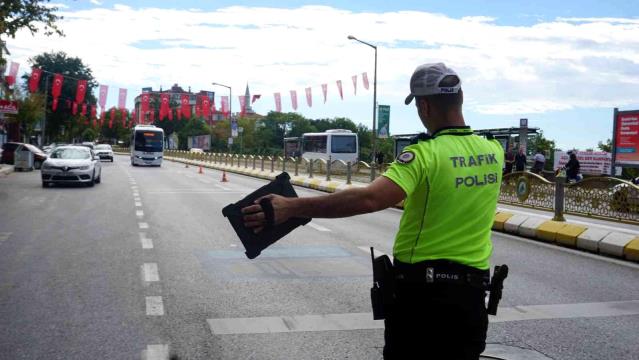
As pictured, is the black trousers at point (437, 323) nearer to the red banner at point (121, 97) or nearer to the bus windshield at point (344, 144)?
the red banner at point (121, 97)

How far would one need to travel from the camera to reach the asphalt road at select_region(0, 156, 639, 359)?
5.09 metres

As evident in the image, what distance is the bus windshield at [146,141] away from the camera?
4950 cm

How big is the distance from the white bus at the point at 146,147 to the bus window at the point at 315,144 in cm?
1104

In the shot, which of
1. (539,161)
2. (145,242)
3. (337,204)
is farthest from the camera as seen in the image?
(539,161)

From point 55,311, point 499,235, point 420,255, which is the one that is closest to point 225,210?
point 420,255

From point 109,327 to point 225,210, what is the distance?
3431mm

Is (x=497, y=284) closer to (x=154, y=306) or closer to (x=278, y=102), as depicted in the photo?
(x=154, y=306)

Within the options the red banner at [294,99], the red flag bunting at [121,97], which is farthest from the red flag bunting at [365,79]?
the red flag bunting at [121,97]

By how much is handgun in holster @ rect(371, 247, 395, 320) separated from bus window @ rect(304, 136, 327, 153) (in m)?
46.5

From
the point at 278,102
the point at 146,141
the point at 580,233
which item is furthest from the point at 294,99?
the point at 580,233

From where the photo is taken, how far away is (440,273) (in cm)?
251

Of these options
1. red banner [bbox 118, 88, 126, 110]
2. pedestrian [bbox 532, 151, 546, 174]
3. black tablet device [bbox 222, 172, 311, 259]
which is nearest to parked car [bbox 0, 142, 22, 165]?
red banner [bbox 118, 88, 126, 110]

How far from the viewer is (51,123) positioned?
73312 millimetres

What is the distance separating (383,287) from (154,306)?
4105mm
